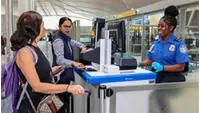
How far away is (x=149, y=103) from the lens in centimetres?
148

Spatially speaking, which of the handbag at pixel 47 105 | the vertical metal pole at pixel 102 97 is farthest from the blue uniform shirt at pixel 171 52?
the handbag at pixel 47 105

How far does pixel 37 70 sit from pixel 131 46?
4295mm

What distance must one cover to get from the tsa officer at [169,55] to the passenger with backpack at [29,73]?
37.8 inches

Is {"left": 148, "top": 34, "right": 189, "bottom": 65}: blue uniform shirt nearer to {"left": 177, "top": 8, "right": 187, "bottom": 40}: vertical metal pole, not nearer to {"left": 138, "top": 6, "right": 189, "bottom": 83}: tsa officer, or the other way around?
{"left": 138, "top": 6, "right": 189, "bottom": 83}: tsa officer

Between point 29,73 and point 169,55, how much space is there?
4.21 ft

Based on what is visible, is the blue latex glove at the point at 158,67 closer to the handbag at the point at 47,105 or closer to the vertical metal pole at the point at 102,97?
the vertical metal pole at the point at 102,97

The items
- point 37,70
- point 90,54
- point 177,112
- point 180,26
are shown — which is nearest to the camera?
point 37,70

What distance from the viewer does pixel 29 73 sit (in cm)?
123

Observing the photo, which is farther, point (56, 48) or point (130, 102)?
point (56, 48)

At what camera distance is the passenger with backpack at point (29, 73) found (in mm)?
1242

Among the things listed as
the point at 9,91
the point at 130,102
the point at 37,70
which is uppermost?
the point at 37,70

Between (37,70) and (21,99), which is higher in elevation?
(37,70)

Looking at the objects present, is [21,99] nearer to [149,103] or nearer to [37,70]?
[37,70]

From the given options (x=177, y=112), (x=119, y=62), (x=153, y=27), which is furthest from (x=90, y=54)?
(x=153, y=27)
